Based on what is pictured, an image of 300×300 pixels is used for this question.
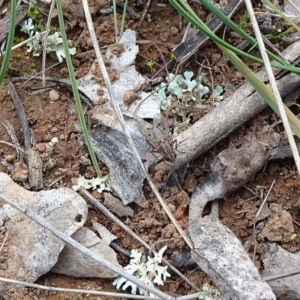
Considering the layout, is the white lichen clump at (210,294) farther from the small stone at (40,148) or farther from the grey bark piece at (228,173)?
the small stone at (40,148)

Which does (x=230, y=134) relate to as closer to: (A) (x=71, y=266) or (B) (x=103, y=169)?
(B) (x=103, y=169)

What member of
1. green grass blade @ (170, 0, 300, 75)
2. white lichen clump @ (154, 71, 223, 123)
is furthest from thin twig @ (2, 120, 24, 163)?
green grass blade @ (170, 0, 300, 75)

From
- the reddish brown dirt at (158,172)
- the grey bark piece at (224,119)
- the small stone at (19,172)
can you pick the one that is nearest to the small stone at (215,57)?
the reddish brown dirt at (158,172)

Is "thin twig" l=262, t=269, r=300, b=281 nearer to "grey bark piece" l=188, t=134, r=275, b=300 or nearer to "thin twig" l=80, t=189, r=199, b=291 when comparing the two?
"grey bark piece" l=188, t=134, r=275, b=300

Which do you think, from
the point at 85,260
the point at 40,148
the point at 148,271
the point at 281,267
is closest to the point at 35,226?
the point at 85,260

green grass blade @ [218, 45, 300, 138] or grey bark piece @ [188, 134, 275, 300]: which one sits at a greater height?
green grass blade @ [218, 45, 300, 138]

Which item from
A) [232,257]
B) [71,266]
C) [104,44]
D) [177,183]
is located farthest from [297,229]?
[104,44]
